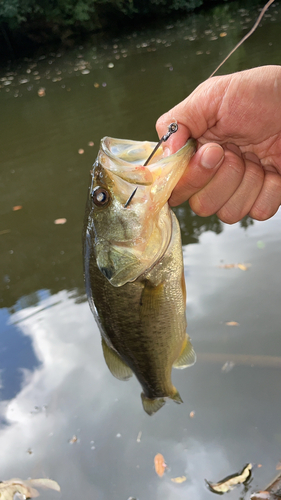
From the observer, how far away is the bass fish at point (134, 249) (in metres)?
1.62

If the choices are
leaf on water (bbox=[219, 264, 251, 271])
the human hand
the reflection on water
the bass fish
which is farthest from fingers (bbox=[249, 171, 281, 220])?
leaf on water (bbox=[219, 264, 251, 271])

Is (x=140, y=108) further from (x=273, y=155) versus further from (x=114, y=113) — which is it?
(x=273, y=155)

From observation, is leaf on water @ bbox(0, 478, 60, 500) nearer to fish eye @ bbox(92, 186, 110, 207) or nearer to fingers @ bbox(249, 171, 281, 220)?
fish eye @ bbox(92, 186, 110, 207)

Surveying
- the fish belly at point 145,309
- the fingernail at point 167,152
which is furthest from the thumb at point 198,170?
the fish belly at point 145,309

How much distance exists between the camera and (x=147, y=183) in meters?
1.59

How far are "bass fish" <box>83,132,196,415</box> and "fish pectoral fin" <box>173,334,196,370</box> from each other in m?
0.25

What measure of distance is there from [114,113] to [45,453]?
22.6 feet

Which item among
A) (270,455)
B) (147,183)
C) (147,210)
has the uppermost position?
(147,183)

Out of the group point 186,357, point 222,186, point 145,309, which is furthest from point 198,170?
point 186,357

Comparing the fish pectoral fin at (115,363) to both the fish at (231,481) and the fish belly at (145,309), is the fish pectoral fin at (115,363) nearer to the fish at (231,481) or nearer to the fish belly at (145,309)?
the fish belly at (145,309)

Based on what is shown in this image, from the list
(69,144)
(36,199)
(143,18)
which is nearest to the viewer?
(36,199)

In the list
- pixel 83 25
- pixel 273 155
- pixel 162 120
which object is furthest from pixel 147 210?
pixel 83 25

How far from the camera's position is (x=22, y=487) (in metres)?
2.59

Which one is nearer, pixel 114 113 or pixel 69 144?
pixel 69 144
